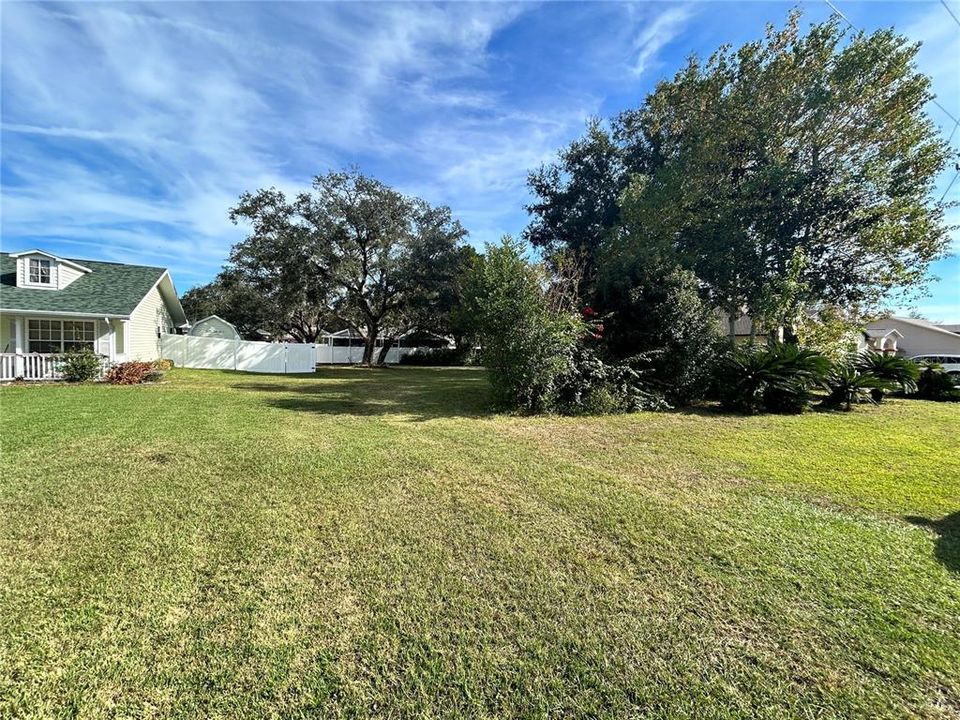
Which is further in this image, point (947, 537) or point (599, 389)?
point (599, 389)

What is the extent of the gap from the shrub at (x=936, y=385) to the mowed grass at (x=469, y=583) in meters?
10.0

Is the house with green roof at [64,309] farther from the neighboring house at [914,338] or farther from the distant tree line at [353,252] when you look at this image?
the neighboring house at [914,338]

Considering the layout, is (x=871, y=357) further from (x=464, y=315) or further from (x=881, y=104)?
(x=464, y=315)

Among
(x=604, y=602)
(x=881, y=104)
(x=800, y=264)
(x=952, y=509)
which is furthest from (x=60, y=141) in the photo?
(x=881, y=104)

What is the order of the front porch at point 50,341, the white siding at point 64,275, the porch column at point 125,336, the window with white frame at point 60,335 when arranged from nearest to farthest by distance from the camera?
the front porch at point 50,341 < the window with white frame at point 60,335 < the white siding at point 64,275 < the porch column at point 125,336

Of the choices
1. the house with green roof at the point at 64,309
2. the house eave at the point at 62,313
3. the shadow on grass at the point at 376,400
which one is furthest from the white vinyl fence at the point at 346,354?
the shadow on grass at the point at 376,400

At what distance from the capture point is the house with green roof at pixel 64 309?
43.7 ft

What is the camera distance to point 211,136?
10.9 meters

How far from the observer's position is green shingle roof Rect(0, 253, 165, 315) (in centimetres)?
1365

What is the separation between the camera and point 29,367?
12.4m

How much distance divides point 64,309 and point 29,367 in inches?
89.7

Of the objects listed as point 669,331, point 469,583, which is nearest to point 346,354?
point 669,331

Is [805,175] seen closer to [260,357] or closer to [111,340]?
[260,357]

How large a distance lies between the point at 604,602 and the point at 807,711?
98 centimetres
